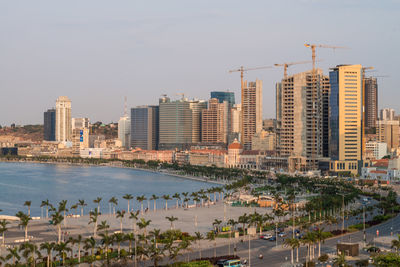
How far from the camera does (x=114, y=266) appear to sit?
5572 cm

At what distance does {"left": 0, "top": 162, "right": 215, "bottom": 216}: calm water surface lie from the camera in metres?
119

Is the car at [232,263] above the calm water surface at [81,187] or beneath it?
above

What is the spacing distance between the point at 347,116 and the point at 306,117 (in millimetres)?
18802

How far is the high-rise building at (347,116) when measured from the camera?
16438 centimetres

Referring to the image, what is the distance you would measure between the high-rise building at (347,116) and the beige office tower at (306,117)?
12.8 metres

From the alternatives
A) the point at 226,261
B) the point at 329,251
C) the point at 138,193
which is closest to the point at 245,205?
the point at 138,193

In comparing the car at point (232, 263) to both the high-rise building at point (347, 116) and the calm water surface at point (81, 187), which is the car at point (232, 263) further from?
the high-rise building at point (347, 116)

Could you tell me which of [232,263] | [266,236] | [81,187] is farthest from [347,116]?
[232,263]

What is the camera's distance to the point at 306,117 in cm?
18212

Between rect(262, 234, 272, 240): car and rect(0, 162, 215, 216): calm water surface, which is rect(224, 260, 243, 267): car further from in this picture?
rect(0, 162, 215, 216): calm water surface

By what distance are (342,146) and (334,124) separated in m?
6.74

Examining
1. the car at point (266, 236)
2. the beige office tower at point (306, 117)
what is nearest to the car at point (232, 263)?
the car at point (266, 236)

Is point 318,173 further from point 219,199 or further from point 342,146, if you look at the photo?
point 219,199

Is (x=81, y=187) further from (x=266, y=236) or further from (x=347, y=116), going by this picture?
(x=266, y=236)
